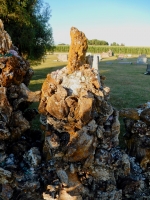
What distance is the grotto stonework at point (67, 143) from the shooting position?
4953mm

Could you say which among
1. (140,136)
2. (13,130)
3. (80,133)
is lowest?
(140,136)

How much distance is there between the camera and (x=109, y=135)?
5.54m

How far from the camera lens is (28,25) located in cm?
1535

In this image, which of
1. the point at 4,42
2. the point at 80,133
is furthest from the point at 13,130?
the point at 4,42

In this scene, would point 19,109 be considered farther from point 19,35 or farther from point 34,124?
point 19,35

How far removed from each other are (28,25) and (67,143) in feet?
41.0

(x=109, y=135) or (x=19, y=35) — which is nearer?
(x=109, y=135)

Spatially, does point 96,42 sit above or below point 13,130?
above

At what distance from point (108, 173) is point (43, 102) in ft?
7.84

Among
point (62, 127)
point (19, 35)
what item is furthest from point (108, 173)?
point (19, 35)

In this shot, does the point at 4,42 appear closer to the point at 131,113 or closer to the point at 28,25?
the point at 131,113

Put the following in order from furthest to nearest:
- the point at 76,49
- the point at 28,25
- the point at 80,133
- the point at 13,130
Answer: the point at 28,25
the point at 13,130
the point at 76,49
the point at 80,133

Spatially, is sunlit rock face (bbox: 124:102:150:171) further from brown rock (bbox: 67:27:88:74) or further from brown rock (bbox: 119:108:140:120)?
brown rock (bbox: 67:27:88:74)

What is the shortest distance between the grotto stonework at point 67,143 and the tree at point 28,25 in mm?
9219
